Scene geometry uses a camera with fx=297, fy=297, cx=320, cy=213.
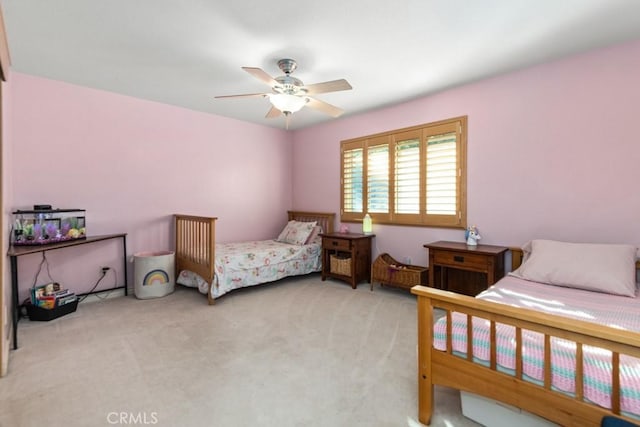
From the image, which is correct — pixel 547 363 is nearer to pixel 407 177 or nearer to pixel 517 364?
pixel 517 364

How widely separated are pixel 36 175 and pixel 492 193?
15.4 ft

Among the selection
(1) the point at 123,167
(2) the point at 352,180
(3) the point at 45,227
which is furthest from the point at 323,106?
(3) the point at 45,227

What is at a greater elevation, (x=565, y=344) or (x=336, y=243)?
(x=336, y=243)

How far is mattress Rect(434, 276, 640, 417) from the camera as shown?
110 centimetres

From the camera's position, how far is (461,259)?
9.60ft

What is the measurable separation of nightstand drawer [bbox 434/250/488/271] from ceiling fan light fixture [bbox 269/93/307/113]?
2014 millimetres

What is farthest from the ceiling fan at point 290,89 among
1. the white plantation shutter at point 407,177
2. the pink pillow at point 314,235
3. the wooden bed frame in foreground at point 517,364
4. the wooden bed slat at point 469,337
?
the pink pillow at point 314,235

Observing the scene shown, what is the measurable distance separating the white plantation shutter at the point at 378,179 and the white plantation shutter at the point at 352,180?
14 centimetres

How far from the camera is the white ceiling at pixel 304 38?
1.96 metres

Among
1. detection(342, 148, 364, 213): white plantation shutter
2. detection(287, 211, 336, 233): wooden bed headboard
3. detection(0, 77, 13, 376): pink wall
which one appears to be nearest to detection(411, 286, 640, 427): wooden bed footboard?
detection(0, 77, 13, 376): pink wall

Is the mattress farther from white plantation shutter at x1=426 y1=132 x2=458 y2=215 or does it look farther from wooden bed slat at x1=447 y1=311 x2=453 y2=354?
white plantation shutter at x1=426 y1=132 x2=458 y2=215

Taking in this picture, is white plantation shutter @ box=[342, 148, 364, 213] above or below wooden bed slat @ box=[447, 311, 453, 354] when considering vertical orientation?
above

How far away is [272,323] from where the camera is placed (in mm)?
2781

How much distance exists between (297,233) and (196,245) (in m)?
1.53
